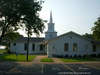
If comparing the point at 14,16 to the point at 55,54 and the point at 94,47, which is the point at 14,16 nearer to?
the point at 55,54

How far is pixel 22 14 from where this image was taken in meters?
27.6

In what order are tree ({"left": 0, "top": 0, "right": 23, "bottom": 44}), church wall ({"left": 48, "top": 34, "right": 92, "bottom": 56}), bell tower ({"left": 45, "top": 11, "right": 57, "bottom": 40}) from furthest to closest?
bell tower ({"left": 45, "top": 11, "right": 57, "bottom": 40}) < church wall ({"left": 48, "top": 34, "right": 92, "bottom": 56}) < tree ({"left": 0, "top": 0, "right": 23, "bottom": 44})

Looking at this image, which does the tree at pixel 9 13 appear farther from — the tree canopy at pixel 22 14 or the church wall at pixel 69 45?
the church wall at pixel 69 45

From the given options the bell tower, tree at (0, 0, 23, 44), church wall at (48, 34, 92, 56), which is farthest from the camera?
the bell tower

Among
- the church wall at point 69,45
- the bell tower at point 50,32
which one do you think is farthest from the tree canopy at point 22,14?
the bell tower at point 50,32

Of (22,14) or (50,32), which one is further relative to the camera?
Result: (50,32)

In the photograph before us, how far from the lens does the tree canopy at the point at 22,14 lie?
26.4m

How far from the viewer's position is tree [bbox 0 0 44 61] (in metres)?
26.5

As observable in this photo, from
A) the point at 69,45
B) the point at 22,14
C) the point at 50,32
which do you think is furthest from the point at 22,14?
the point at 50,32

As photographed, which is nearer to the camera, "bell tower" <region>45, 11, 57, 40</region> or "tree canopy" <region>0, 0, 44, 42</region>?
"tree canopy" <region>0, 0, 44, 42</region>

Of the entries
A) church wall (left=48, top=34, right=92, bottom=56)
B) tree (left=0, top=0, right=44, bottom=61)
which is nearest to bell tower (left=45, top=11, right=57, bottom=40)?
church wall (left=48, top=34, right=92, bottom=56)

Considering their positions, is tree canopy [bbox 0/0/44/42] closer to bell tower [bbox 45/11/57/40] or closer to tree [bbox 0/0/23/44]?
tree [bbox 0/0/23/44]

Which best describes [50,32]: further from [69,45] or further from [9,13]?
[9,13]

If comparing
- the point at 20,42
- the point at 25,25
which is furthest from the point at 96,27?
the point at 20,42
